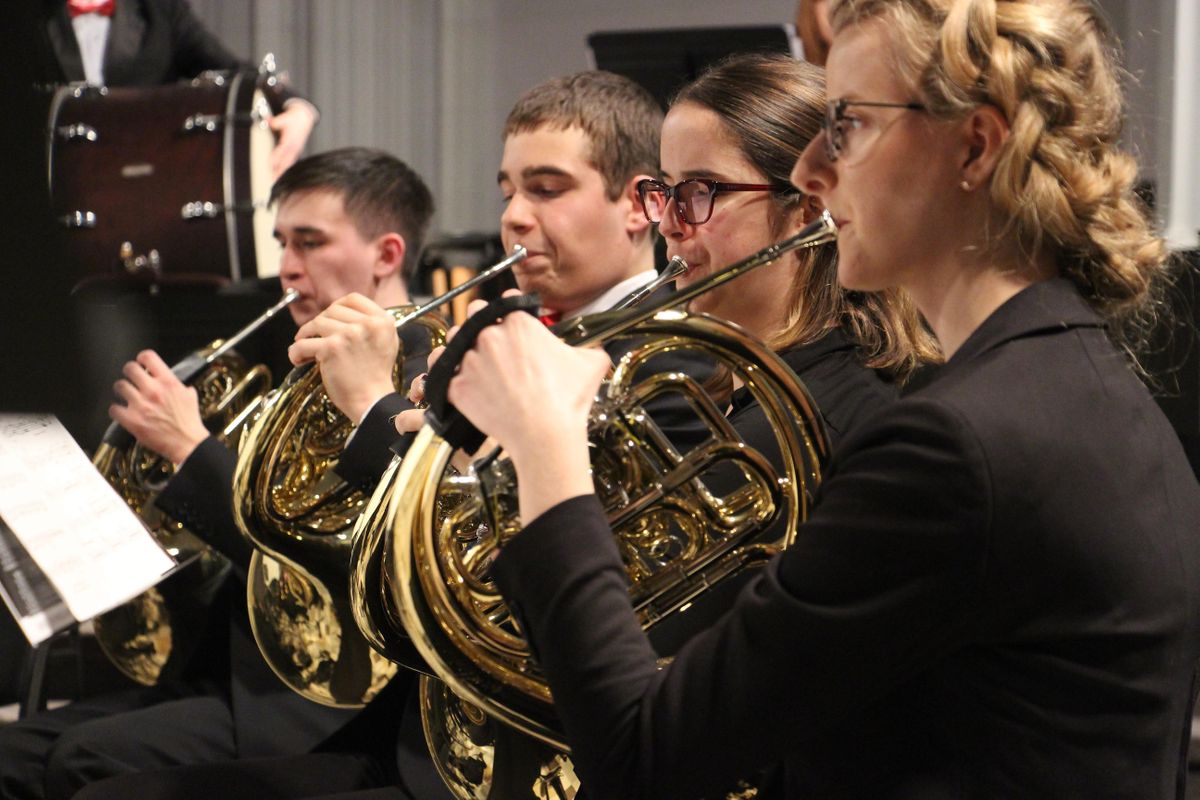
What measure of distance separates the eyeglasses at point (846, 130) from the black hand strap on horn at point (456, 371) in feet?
0.91

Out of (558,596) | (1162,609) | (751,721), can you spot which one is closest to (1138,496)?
(1162,609)

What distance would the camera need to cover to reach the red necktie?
4.04 m

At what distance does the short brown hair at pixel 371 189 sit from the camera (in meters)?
2.74

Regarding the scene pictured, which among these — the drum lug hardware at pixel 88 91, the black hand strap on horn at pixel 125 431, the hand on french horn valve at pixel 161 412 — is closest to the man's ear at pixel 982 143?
the hand on french horn valve at pixel 161 412

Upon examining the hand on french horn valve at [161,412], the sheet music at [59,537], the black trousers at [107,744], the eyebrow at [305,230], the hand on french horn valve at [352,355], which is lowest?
the black trousers at [107,744]

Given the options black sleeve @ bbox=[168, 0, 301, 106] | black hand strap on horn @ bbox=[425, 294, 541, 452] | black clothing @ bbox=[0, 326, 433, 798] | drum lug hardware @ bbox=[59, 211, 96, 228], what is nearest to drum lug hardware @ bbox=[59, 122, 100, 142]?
drum lug hardware @ bbox=[59, 211, 96, 228]

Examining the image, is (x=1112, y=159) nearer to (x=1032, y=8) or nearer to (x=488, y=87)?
(x=1032, y=8)

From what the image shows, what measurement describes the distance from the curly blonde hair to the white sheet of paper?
3.35 ft

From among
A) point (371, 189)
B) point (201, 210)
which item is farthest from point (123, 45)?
point (371, 189)

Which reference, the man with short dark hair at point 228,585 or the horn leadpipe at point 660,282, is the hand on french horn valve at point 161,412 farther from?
the horn leadpipe at point 660,282

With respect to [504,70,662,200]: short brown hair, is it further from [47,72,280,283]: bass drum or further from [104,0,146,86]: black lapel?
[104,0,146,86]: black lapel

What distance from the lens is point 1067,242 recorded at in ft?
3.52

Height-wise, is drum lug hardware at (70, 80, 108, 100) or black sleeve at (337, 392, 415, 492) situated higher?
drum lug hardware at (70, 80, 108, 100)

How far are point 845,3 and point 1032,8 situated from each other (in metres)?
0.15
